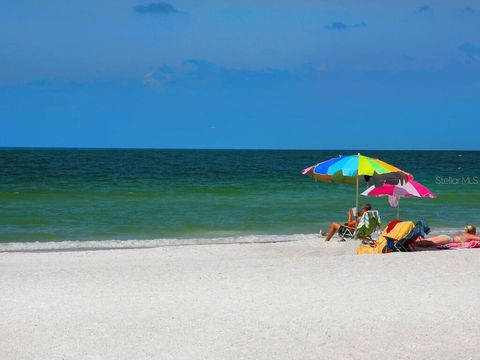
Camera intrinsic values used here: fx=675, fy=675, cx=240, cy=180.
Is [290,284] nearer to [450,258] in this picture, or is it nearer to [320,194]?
[450,258]

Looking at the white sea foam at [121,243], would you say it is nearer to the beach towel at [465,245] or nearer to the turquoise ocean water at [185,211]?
the turquoise ocean water at [185,211]

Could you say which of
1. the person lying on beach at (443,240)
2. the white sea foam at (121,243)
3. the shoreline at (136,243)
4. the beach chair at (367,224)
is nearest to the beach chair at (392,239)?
the person lying on beach at (443,240)

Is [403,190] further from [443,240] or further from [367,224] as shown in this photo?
[443,240]

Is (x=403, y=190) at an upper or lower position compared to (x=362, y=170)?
lower

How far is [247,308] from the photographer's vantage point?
7141 mm

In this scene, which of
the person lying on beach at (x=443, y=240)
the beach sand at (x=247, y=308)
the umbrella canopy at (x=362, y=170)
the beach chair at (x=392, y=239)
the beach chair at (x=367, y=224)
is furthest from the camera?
the beach chair at (x=367, y=224)

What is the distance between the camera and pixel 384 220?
19453mm

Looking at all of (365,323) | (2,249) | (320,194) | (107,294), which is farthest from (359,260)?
(320,194)

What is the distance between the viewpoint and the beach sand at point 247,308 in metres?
5.82

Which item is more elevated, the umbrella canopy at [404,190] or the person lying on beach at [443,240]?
the umbrella canopy at [404,190]

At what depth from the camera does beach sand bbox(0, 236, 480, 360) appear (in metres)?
5.82

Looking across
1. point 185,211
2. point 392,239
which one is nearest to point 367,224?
point 392,239

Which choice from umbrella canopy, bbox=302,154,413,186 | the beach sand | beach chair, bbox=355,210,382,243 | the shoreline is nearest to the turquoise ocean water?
the shoreline

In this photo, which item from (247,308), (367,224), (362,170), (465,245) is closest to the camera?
(247,308)
